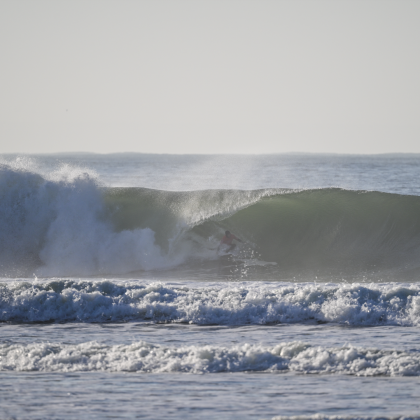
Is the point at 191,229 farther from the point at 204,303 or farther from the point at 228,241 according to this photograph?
the point at 204,303

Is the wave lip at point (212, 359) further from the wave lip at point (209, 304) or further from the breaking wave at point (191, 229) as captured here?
the breaking wave at point (191, 229)

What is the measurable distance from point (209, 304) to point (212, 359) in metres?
3.08

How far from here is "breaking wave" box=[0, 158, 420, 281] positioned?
1641 cm

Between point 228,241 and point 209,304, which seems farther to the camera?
point 228,241

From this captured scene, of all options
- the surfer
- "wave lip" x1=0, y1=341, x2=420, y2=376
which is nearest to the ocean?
"wave lip" x1=0, y1=341, x2=420, y2=376

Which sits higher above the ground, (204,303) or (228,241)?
(228,241)

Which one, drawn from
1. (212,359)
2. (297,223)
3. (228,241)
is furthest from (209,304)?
(297,223)

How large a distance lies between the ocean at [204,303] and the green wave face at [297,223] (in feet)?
0.20

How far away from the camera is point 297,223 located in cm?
1852

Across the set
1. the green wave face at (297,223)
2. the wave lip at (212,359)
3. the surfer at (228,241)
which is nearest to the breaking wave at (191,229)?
the green wave face at (297,223)

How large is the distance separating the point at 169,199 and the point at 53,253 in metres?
4.56

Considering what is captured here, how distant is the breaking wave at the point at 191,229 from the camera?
16406 millimetres

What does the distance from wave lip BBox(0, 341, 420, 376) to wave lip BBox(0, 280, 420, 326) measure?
2.31 metres

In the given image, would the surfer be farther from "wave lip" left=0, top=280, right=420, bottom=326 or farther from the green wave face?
"wave lip" left=0, top=280, right=420, bottom=326
